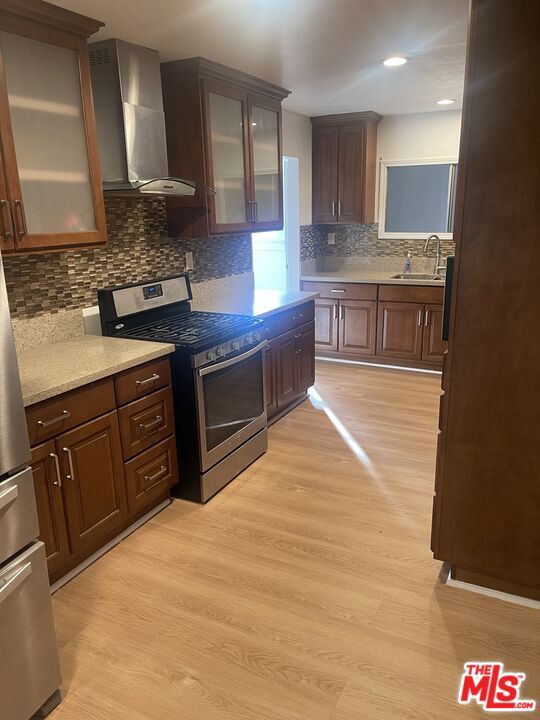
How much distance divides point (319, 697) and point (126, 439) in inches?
51.1

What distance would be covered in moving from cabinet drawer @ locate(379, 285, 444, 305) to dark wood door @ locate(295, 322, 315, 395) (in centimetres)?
118

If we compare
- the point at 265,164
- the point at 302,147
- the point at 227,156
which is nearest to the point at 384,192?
the point at 302,147

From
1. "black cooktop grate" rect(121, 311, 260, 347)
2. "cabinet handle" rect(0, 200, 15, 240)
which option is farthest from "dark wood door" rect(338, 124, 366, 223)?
"cabinet handle" rect(0, 200, 15, 240)

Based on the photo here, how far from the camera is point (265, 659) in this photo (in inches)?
72.4

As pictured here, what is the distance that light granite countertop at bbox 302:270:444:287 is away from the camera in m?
4.86

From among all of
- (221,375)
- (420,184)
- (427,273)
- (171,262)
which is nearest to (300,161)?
(420,184)

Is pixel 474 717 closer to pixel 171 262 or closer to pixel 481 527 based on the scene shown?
pixel 481 527

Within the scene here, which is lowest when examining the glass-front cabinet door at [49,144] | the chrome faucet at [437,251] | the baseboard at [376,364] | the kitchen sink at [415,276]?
the baseboard at [376,364]

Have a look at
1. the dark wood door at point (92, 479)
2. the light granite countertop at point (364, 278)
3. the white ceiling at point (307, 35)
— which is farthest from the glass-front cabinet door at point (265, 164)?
the dark wood door at point (92, 479)

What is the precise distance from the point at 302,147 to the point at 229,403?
3.14m

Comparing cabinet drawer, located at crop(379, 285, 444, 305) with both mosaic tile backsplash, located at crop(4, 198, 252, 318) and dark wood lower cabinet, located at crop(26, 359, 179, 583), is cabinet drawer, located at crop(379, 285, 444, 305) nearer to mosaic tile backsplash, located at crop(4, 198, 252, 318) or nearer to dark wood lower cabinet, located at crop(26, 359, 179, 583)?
mosaic tile backsplash, located at crop(4, 198, 252, 318)

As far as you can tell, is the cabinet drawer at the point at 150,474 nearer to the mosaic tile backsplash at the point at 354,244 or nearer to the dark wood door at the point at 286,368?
the dark wood door at the point at 286,368

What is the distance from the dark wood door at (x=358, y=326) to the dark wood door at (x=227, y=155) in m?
1.92

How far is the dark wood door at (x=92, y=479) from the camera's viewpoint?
2.12 metres
